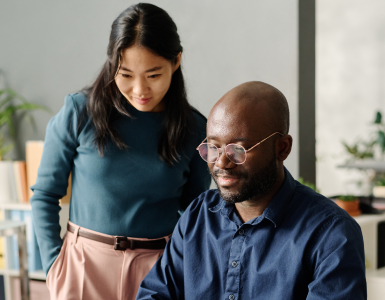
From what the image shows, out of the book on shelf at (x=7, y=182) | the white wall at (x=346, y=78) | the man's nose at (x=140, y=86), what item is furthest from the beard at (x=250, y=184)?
the white wall at (x=346, y=78)

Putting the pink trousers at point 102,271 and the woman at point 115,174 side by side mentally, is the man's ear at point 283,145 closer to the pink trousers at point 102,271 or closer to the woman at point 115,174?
the woman at point 115,174

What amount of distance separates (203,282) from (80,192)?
1.81 feet

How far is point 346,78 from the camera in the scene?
552 cm

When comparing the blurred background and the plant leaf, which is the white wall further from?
the plant leaf

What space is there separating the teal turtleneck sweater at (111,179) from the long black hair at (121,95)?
0.09 feet

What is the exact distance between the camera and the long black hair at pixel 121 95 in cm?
133

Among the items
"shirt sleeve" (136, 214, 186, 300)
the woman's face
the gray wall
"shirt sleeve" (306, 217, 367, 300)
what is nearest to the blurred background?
the gray wall

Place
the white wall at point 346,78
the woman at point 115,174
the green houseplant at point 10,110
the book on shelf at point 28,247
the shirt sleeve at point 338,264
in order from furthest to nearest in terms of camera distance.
A: the white wall at point 346,78 < the green houseplant at point 10,110 < the book on shelf at point 28,247 < the woman at point 115,174 < the shirt sleeve at point 338,264

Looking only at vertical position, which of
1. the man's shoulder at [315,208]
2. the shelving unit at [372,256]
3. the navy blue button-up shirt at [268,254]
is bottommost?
the shelving unit at [372,256]

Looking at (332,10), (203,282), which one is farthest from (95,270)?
(332,10)

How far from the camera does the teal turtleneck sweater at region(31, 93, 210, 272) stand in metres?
1.43

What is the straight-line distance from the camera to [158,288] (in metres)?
1.26

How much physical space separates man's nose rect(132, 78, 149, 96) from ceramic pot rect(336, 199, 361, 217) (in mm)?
1991

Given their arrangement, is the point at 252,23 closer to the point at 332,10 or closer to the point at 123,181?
the point at 123,181
